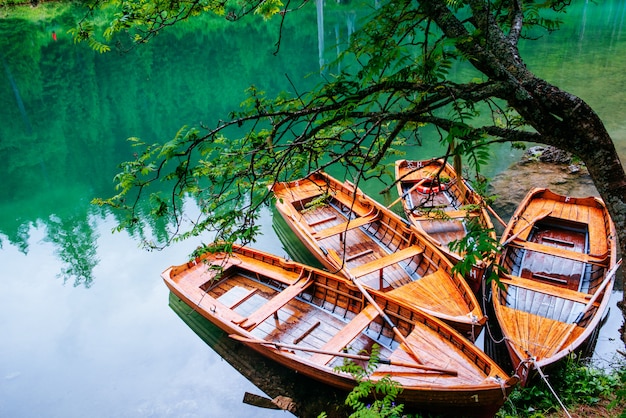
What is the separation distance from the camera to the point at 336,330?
26.1 ft

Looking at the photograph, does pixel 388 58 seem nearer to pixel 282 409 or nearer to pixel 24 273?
pixel 282 409

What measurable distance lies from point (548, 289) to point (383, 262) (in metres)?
3.01

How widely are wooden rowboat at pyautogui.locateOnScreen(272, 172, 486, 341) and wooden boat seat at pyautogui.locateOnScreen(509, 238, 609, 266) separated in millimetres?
1955

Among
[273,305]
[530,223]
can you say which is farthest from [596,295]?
[273,305]

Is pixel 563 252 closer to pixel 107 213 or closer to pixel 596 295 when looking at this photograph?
pixel 596 295

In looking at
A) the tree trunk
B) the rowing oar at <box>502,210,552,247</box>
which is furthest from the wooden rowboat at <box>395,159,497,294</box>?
the tree trunk

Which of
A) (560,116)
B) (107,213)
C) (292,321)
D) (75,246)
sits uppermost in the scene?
(560,116)

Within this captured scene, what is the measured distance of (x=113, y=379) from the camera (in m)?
8.48

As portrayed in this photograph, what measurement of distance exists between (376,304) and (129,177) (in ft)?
17.3

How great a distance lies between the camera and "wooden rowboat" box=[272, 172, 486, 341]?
753cm

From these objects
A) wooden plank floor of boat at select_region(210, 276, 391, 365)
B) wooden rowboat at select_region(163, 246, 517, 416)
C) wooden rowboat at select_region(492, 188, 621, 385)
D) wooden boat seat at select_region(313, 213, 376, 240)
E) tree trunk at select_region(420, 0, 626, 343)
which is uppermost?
tree trunk at select_region(420, 0, 626, 343)

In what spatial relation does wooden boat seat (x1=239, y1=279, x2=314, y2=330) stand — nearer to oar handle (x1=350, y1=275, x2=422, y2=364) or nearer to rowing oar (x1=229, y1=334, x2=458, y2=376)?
rowing oar (x1=229, y1=334, x2=458, y2=376)

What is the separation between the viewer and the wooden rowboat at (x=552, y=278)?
6477 mm

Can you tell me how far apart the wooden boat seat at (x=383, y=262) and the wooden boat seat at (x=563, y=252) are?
217 centimetres
